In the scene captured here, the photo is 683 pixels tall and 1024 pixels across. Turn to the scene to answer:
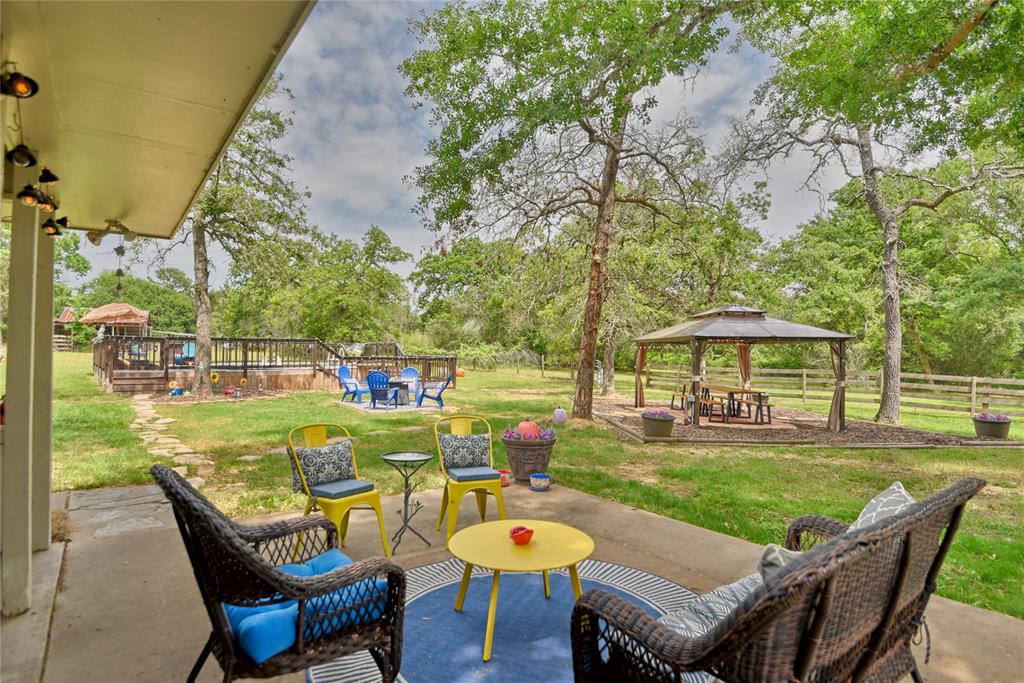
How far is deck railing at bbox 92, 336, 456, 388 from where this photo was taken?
510 inches

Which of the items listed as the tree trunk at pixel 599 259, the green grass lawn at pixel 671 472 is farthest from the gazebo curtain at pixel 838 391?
the tree trunk at pixel 599 259

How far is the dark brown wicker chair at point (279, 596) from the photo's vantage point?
1.70 m

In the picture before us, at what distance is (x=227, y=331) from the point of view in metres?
37.6

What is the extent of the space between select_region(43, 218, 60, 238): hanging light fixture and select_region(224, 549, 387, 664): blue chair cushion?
3469mm

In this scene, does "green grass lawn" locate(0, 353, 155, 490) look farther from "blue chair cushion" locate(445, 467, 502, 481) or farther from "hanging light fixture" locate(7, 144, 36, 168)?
"blue chair cushion" locate(445, 467, 502, 481)

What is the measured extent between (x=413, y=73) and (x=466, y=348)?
16032 mm

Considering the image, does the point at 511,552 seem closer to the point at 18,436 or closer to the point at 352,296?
the point at 18,436

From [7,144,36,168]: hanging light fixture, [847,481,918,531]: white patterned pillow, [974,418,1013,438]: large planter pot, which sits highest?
[7,144,36,168]: hanging light fixture

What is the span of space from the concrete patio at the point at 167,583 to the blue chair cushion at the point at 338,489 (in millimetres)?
483

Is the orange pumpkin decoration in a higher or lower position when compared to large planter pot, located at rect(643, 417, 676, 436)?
higher

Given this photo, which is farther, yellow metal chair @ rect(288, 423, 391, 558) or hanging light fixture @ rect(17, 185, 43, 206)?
yellow metal chair @ rect(288, 423, 391, 558)

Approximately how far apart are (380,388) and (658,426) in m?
6.22

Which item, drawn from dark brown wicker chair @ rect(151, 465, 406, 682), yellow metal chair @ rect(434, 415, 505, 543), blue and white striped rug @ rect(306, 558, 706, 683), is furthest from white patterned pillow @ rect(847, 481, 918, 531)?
yellow metal chair @ rect(434, 415, 505, 543)

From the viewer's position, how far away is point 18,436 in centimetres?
277
